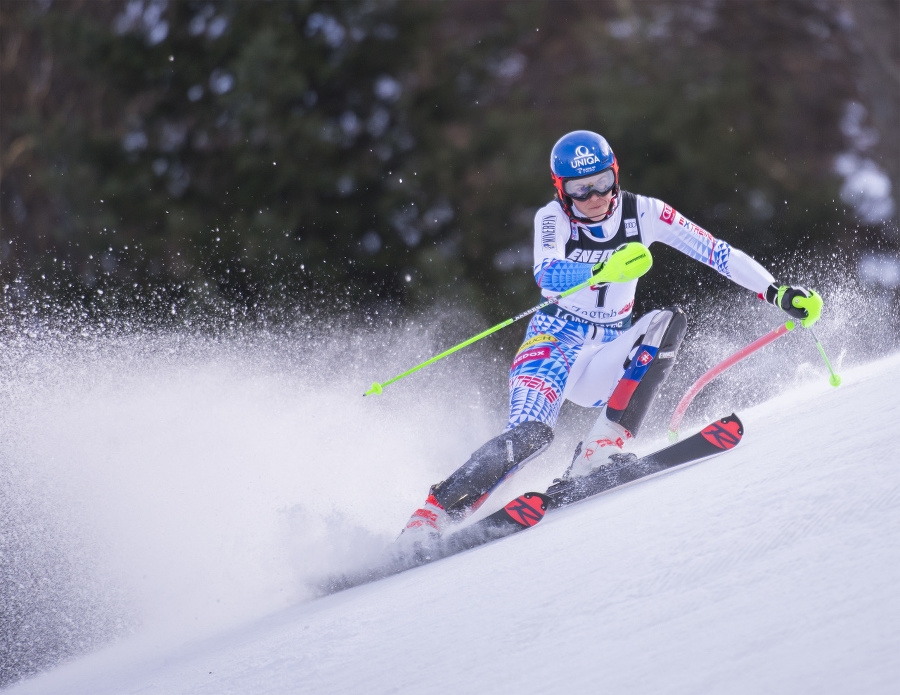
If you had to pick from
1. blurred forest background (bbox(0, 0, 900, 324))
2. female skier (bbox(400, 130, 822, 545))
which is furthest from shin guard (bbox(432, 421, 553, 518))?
blurred forest background (bbox(0, 0, 900, 324))

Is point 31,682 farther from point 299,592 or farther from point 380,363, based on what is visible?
point 380,363

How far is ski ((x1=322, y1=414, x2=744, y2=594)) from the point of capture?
3.40 metres

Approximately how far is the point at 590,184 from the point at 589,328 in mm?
612

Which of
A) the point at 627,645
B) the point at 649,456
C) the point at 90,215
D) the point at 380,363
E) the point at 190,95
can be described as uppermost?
the point at 190,95

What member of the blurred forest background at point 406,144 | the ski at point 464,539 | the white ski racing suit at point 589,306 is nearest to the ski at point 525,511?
the ski at point 464,539

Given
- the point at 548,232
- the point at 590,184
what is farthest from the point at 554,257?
the point at 590,184

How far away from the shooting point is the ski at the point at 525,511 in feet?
11.1

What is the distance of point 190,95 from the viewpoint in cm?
1290

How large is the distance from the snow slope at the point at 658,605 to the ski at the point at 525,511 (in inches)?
7.8

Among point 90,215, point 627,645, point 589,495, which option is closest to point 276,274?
point 90,215

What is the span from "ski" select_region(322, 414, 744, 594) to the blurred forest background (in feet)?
19.9

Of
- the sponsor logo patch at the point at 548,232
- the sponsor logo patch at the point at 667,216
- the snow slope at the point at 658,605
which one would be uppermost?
the sponsor logo patch at the point at 548,232

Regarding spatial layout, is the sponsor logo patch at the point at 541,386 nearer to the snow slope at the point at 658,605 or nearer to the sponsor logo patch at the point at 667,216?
the snow slope at the point at 658,605

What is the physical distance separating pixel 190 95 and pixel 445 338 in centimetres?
624
